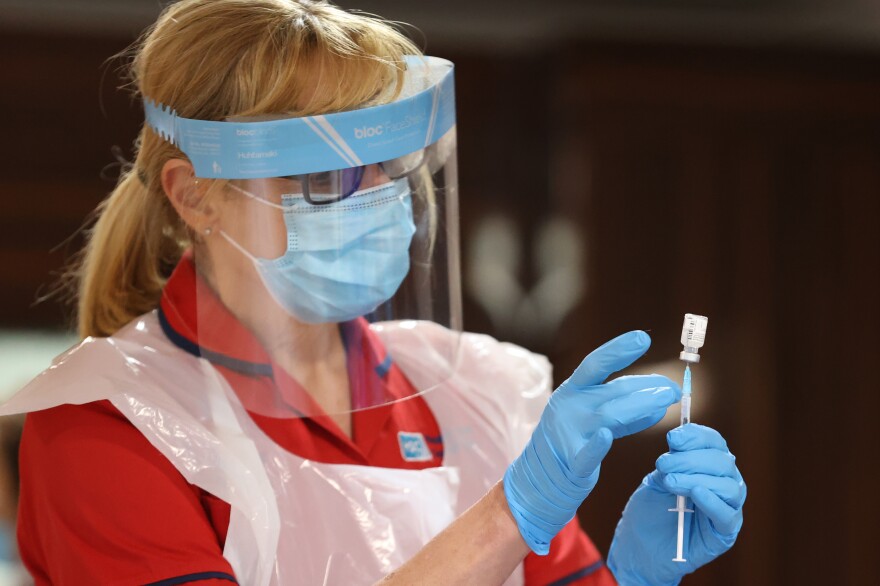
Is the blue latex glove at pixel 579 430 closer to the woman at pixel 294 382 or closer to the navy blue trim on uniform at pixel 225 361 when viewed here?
the woman at pixel 294 382

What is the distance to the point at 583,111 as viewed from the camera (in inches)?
139

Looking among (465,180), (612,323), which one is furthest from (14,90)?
(612,323)

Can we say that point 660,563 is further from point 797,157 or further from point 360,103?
point 797,157

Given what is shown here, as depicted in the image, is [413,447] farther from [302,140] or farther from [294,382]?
[302,140]

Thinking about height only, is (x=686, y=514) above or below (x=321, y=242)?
below

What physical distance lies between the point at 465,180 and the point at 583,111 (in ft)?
1.64

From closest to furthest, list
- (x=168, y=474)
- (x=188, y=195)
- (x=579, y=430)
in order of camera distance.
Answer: (x=579, y=430)
(x=168, y=474)
(x=188, y=195)

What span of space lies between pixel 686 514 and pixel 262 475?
1.81 feet

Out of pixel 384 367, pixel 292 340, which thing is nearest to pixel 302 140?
pixel 292 340

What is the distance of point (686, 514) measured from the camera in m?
1.44

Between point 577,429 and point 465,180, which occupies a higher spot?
point 577,429

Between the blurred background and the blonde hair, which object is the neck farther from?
the blurred background

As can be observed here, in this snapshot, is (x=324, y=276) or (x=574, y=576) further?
(x=574, y=576)

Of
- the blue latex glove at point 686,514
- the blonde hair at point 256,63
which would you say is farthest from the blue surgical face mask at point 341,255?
the blue latex glove at point 686,514
